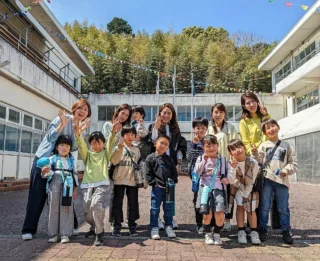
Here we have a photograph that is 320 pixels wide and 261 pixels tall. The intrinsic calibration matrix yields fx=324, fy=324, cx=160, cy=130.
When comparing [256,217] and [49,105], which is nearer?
[256,217]

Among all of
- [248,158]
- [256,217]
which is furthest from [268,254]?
[248,158]

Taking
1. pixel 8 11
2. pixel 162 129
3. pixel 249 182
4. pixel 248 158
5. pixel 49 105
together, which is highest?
pixel 8 11

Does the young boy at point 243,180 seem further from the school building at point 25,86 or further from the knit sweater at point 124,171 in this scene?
the school building at point 25,86

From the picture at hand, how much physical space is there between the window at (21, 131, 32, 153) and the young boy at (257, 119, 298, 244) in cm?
1008

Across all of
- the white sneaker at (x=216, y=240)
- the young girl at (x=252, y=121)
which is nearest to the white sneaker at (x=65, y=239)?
the white sneaker at (x=216, y=240)

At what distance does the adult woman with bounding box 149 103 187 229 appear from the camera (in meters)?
4.52

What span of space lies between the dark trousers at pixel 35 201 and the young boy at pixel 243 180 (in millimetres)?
2351

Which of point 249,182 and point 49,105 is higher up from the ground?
point 49,105

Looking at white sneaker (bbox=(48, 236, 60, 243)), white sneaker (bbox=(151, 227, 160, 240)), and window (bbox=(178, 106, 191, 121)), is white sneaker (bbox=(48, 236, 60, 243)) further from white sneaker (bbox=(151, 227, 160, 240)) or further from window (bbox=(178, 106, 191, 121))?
window (bbox=(178, 106, 191, 121))

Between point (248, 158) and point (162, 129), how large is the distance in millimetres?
1264

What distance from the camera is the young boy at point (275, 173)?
3.98m

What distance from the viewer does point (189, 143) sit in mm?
4684

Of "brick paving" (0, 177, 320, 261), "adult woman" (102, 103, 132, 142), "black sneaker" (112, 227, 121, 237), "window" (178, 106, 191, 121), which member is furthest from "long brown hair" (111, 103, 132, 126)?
"window" (178, 106, 191, 121)

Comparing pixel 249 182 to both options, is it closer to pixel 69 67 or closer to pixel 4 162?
pixel 4 162
